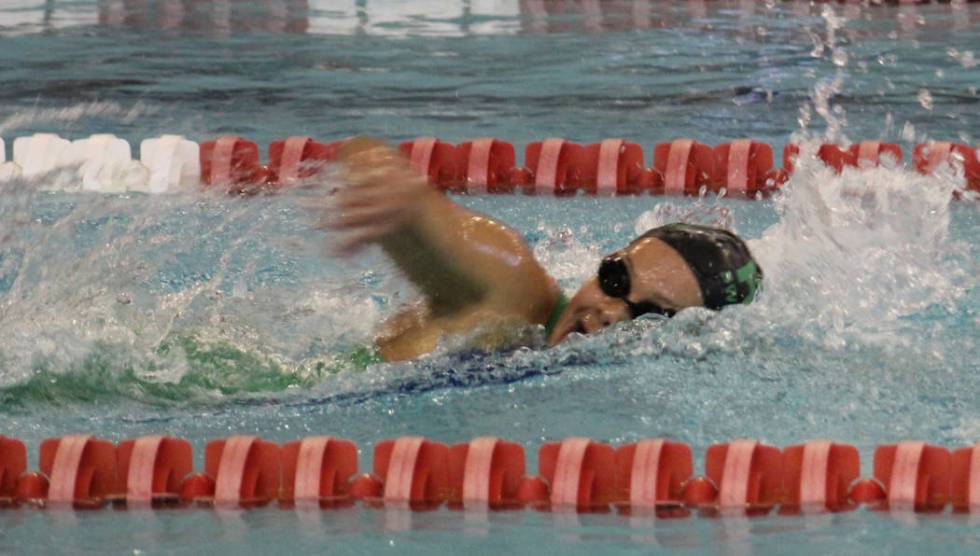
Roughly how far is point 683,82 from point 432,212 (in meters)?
4.45

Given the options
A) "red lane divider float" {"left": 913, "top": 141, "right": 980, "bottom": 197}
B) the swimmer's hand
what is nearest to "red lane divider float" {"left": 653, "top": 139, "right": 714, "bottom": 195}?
"red lane divider float" {"left": 913, "top": 141, "right": 980, "bottom": 197}

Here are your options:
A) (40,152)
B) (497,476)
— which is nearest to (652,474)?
(497,476)

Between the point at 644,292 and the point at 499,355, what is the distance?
329 mm

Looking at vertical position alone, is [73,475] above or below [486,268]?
below

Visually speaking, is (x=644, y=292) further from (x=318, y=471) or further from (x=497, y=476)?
(x=318, y=471)

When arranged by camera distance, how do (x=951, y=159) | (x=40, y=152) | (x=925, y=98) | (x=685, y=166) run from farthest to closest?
(x=925, y=98), (x=40, y=152), (x=685, y=166), (x=951, y=159)

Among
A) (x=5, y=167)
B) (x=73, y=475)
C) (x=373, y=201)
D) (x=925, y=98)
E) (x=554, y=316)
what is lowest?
(x=73, y=475)

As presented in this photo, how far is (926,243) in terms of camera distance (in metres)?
4.29

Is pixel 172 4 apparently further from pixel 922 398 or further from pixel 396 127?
pixel 922 398

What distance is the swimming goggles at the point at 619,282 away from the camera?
3178 millimetres

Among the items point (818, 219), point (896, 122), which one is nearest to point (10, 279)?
point (818, 219)

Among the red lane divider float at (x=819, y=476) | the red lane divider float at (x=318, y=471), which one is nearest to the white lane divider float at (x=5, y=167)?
the red lane divider float at (x=318, y=471)

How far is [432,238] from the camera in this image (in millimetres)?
2965

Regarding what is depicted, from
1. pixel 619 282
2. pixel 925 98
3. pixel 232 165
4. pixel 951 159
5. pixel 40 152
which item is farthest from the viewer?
pixel 925 98
